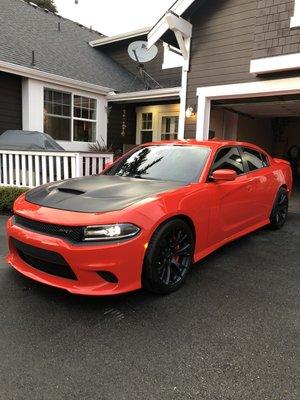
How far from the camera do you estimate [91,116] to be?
1230cm

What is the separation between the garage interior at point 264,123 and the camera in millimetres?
9594

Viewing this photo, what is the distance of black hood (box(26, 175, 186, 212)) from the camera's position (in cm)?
309

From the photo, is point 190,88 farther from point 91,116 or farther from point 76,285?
point 76,285

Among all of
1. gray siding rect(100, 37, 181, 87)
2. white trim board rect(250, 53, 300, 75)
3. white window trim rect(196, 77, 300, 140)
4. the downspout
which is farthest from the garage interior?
gray siding rect(100, 37, 181, 87)

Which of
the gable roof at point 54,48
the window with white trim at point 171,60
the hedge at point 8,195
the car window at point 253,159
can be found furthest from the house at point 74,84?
the car window at point 253,159

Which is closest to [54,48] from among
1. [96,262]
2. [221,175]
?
[221,175]

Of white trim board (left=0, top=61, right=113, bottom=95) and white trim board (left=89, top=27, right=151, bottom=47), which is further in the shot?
white trim board (left=89, top=27, right=151, bottom=47)

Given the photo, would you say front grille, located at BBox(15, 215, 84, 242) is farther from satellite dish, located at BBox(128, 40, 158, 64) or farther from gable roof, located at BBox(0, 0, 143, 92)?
satellite dish, located at BBox(128, 40, 158, 64)

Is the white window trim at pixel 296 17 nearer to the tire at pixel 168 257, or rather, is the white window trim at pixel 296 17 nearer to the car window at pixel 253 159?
the car window at pixel 253 159

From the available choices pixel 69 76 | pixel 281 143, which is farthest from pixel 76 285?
pixel 281 143

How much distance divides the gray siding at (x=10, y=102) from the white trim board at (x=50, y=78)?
0.40 m

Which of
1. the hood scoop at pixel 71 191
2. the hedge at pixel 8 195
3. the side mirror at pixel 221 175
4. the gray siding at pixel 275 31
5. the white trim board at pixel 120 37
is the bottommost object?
the hedge at pixel 8 195

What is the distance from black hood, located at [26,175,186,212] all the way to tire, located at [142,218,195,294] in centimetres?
38

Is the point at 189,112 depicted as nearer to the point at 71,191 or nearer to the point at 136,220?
the point at 71,191
